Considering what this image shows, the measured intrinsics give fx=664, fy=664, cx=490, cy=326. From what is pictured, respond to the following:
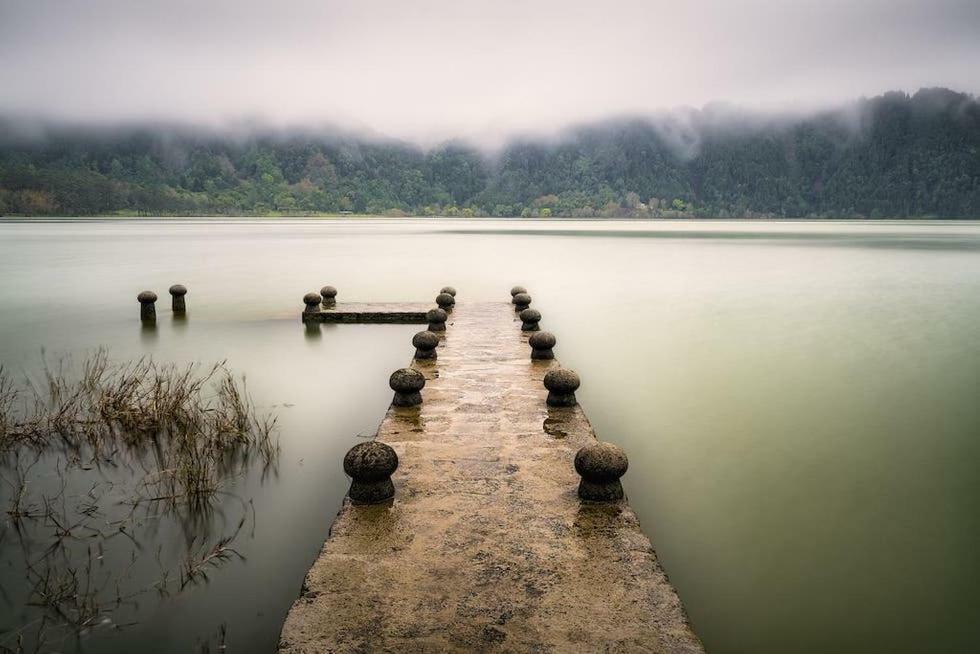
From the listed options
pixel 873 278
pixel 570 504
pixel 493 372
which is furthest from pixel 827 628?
pixel 873 278

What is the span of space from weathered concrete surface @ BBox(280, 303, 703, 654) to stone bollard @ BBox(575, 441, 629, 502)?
0.39 ft

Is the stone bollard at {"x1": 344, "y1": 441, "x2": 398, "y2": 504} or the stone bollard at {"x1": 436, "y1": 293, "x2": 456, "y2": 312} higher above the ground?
the stone bollard at {"x1": 436, "y1": 293, "x2": 456, "y2": 312}

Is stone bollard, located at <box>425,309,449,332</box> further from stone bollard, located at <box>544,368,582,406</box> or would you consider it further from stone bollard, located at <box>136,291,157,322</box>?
stone bollard, located at <box>136,291,157,322</box>

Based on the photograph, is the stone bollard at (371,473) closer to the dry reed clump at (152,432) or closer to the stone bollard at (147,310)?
the dry reed clump at (152,432)

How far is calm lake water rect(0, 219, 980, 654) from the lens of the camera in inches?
196

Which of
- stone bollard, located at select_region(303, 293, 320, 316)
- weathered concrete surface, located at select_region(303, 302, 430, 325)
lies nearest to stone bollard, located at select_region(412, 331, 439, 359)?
weathered concrete surface, located at select_region(303, 302, 430, 325)

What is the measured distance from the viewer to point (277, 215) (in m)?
186

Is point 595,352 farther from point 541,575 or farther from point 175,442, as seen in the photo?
point 541,575

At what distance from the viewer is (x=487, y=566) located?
14.1 feet

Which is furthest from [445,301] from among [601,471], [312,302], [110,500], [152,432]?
[601,471]

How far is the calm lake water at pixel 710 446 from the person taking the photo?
498 centimetres

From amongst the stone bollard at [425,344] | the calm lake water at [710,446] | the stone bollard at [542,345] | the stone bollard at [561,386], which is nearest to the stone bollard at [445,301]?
the calm lake water at [710,446]

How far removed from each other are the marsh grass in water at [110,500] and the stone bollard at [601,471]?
289 centimetres

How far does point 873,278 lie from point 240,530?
33887 millimetres
